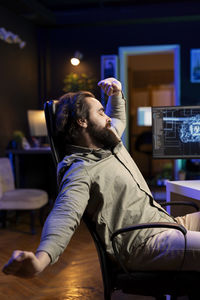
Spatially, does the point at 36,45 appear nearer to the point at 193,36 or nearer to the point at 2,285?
the point at 193,36

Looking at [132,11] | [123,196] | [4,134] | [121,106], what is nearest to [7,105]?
[4,134]

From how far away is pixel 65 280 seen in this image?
2975 mm

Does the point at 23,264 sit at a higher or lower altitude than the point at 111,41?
lower

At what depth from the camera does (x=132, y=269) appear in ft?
5.46

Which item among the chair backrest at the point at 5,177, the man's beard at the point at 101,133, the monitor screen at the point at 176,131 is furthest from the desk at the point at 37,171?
the man's beard at the point at 101,133

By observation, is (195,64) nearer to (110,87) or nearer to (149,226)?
(110,87)

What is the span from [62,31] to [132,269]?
630 cm

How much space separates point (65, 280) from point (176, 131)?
4.83 ft

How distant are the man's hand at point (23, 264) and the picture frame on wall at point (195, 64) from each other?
6.24m

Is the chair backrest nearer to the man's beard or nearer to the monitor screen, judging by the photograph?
the monitor screen

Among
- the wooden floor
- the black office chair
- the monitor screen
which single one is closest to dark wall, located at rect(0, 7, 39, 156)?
the wooden floor

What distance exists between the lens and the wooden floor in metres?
2.71

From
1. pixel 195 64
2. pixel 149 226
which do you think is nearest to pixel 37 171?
pixel 195 64

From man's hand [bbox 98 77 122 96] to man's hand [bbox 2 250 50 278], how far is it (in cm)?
109
